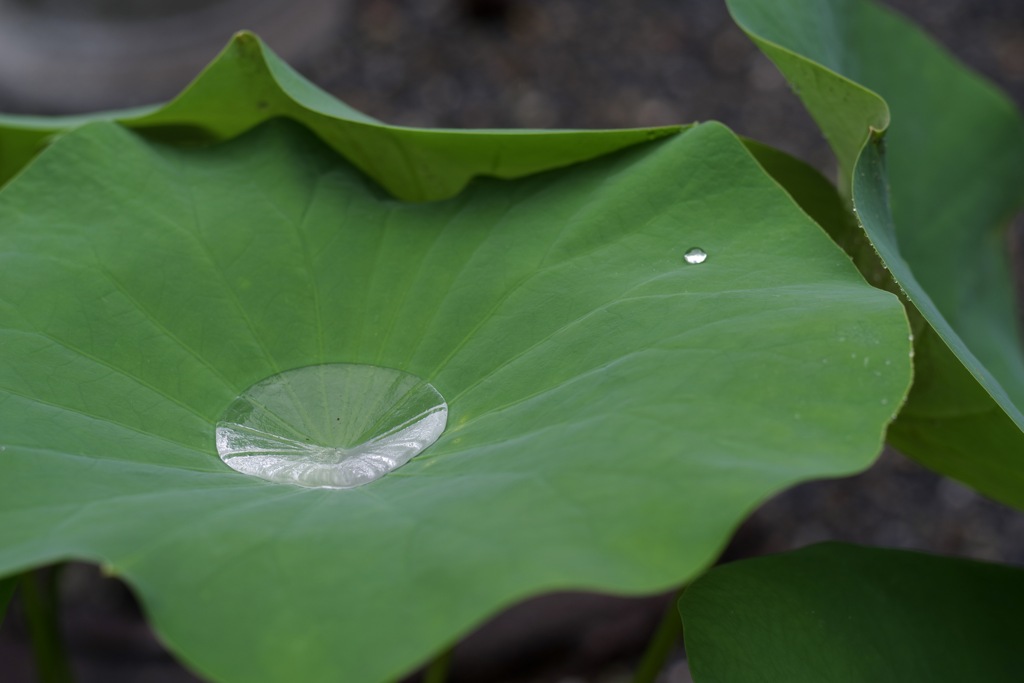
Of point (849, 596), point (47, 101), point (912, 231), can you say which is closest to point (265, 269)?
point (849, 596)

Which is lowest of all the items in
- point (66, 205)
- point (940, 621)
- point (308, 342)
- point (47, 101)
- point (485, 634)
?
point (485, 634)

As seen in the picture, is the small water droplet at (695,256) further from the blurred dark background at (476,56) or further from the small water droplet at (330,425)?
the blurred dark background at (476,56)

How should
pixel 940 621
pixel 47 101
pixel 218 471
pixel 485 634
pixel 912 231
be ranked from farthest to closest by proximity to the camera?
pixel 47 101
pixel 485 634
pixel 912 231
pixel 940 621
pixel 218 471

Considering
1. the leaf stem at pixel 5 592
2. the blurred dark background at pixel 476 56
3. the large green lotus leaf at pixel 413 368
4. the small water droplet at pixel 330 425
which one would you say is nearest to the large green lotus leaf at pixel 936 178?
the large green lotus leaf at pixel 413 368

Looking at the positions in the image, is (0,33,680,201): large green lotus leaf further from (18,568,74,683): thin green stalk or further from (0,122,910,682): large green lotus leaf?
(18,568,74,683): thin green stalk

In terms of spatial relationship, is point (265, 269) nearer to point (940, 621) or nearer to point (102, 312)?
point (102, 312)

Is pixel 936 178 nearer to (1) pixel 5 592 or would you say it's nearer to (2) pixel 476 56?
(1) pixel 5 592
